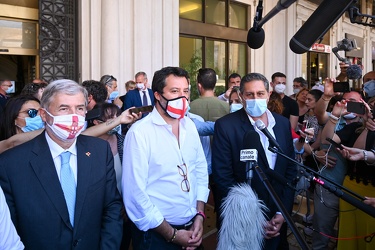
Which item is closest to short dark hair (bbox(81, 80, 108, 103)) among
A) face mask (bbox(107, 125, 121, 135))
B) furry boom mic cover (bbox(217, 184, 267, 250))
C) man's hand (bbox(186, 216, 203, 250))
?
face mask (bbox(107, 125, 121, 135))

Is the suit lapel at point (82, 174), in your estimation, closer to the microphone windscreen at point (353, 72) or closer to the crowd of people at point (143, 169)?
the crowd of people at point (143, 169)

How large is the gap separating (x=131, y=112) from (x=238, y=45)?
33.8 ft

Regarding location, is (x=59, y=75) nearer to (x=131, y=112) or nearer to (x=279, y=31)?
(x=131, y=112)

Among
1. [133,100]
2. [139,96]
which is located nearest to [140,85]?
[139,96]

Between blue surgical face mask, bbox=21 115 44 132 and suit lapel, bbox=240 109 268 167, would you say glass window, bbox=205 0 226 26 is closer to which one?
suit lapel, bbox=240 109 268 167

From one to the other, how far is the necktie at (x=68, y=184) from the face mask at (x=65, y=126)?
12 centimetres

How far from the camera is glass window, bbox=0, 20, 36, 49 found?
7.28 meters

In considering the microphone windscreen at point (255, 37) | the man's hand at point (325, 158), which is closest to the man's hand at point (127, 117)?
the microphone windscreen at point (255, 37)

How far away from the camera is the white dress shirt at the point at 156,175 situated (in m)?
2.36

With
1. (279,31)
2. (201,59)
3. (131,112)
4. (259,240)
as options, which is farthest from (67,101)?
(279,31)

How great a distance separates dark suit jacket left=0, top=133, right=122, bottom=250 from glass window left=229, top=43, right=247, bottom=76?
10518 millimetres

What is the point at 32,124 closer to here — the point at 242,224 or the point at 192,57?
the point at 242,224

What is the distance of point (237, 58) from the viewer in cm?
1249

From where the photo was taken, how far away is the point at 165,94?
8.60 feet
